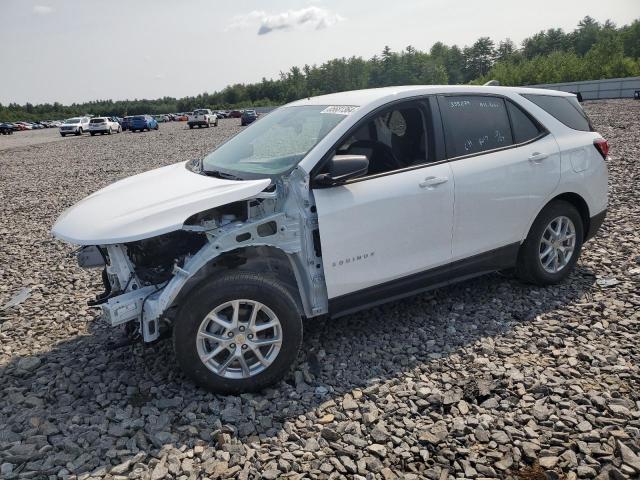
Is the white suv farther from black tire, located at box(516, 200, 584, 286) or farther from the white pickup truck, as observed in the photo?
the white pickup truck

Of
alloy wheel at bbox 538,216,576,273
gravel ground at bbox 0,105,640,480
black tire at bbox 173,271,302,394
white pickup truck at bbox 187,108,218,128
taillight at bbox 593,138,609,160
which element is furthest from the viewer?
white pickup truck at bbox 187,108,218,128

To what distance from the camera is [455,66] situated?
119375 millimetres

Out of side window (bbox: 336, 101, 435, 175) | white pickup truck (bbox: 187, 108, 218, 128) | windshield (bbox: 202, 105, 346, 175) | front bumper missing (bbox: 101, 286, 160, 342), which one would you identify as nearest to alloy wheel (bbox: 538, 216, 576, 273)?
side window (bbox: 336, 101, 435, 175)

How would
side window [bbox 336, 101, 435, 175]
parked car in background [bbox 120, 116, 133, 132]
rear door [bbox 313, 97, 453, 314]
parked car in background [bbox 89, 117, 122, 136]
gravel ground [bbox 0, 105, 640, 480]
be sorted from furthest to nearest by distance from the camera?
parked car in background [bbox 120, 116, 133, 132] → parked car in background [bbox 89, 117, 122, 136] → side window [bbox 336, 101, 435, 175] → rear door [bbox 313, 97, 453, 314] → gravel ground [bbox 0, 105, 640, 480]

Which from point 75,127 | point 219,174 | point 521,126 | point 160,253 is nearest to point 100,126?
point 75,127

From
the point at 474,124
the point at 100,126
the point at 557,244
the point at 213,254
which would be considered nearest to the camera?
the point at 213,254

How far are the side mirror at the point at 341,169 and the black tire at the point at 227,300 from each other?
756 millimetres

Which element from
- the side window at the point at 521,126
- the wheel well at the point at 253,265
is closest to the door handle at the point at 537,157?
the side window at the point at 521,126

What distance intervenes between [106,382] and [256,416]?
1.22 meters

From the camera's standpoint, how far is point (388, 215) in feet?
12.2

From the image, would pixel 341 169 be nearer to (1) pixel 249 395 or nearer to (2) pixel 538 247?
(1) pixel 249 395

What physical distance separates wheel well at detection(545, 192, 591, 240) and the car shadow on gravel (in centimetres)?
62

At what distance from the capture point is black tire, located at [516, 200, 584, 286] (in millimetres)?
4617

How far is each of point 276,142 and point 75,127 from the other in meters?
42.1
